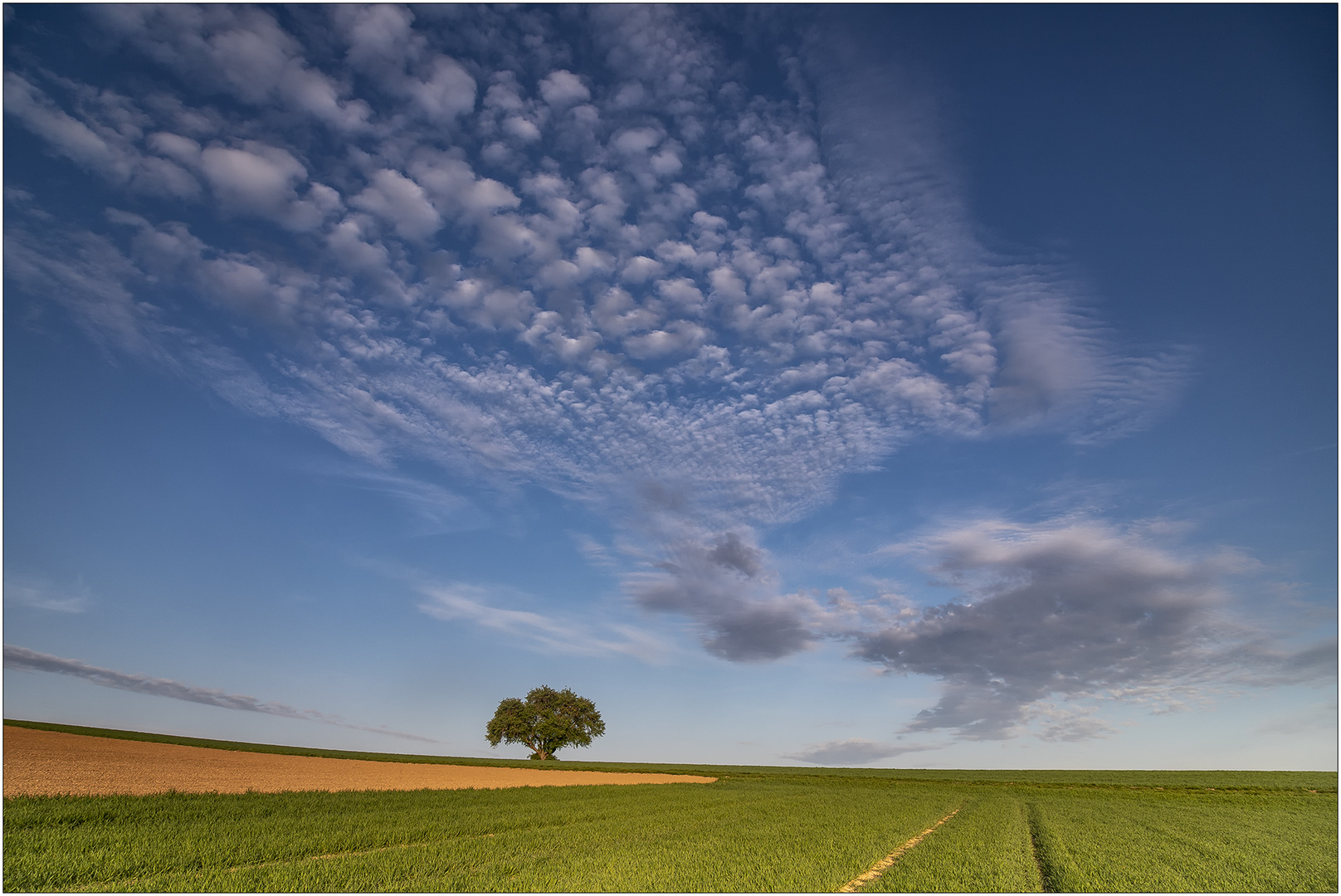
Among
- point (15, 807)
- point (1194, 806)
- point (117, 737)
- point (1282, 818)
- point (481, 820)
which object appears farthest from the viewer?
point (117, 737)

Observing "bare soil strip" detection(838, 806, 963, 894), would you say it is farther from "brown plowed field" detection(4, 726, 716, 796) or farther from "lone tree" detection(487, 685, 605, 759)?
"lone tree" detection(487, 685, 605, 759)

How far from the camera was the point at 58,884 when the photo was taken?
11734 mm

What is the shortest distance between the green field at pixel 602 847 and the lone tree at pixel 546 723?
70.1 metres

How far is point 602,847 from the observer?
18719mm

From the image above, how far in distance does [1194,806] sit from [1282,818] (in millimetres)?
6763

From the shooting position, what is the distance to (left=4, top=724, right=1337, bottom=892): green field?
13.5 meters

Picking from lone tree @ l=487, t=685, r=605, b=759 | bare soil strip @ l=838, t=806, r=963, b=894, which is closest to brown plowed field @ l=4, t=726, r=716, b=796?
bare soil strip @ l=838, t=806, r=963, b=894

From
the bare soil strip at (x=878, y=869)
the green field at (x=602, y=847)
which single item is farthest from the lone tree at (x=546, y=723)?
the bare soil strip at (x=878, y=869)

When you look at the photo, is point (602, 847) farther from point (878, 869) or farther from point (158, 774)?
point (158, 774)

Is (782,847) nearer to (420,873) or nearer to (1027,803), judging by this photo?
(420,873)

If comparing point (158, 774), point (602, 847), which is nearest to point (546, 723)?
point (158, 774)

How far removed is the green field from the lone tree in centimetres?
7009

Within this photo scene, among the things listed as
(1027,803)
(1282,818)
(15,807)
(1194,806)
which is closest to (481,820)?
(15,807)

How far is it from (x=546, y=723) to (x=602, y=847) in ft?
291
